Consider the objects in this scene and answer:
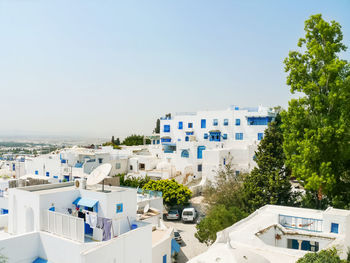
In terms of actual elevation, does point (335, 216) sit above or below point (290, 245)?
above

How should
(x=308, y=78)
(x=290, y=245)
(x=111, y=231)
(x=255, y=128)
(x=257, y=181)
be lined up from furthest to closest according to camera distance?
(x=255, y=128) < (x=257, y=181) < (x=308, y=78) < (x=290, y=245) < (x=111, y=231)

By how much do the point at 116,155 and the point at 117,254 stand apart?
3481cm

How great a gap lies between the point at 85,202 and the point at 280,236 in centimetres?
949

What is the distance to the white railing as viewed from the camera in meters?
12.0

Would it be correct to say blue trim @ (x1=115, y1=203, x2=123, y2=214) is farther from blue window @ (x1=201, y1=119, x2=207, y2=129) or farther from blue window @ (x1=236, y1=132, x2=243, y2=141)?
blue window @ (x1=201, y1=119, x2=207, y2=129)

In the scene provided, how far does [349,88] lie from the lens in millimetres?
16891

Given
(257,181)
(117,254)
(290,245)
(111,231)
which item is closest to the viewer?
(117,254)

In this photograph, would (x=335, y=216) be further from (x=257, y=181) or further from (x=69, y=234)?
(x=69, y=234)

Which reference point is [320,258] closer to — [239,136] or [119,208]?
[119,208]

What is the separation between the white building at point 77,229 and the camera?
11789 millimetres

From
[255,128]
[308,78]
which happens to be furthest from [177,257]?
[255,128]

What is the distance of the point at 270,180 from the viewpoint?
72.2 ft

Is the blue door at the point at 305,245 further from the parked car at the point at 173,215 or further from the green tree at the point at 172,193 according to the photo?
the green tree at the point at 172,193

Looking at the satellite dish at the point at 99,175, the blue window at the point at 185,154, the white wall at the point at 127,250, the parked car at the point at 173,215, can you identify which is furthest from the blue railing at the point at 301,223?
the blue window at the point at 185,154
